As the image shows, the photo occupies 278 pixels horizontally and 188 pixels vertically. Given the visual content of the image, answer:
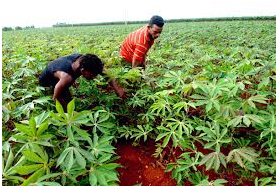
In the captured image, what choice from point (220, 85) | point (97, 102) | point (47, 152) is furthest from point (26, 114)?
point (220, 85)

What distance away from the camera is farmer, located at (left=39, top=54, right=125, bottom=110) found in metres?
2.04

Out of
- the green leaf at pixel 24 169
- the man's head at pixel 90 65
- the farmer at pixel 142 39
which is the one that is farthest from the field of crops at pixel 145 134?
the farmer at pixel 142 39

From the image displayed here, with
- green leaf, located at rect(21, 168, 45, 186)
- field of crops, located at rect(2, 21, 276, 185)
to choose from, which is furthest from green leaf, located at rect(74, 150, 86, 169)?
green leaf, located at rect(21, 168, 45, 186)

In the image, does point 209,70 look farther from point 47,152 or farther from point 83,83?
point 47,152

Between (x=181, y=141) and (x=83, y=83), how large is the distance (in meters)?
1.13

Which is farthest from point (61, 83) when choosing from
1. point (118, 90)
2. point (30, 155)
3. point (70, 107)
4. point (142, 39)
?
point (142, 39)

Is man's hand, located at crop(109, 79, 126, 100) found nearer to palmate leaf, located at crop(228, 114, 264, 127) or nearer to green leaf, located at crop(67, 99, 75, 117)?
green leaf, located at crop(67, 99, 75, 117)

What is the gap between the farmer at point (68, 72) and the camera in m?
2.04

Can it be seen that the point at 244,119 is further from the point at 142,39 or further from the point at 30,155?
the point at 142,39

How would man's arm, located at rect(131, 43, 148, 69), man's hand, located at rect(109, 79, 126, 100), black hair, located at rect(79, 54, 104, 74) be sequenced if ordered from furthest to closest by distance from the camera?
man's arm, located at rect(131, 43, 148, 69)
man's hand, located at rect(109, 79, 126, 100)
black hair, located at rect(79, 54, 104, 74)

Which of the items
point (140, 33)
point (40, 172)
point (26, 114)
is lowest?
point (40, 172)

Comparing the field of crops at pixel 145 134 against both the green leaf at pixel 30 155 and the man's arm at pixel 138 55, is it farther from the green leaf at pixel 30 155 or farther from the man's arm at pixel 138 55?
the man's arm at pixel 138 55

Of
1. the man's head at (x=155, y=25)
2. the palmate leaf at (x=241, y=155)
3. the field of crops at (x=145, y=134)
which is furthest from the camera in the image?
the man's head at (x=155, y=25)

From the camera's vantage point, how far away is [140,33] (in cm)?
299
